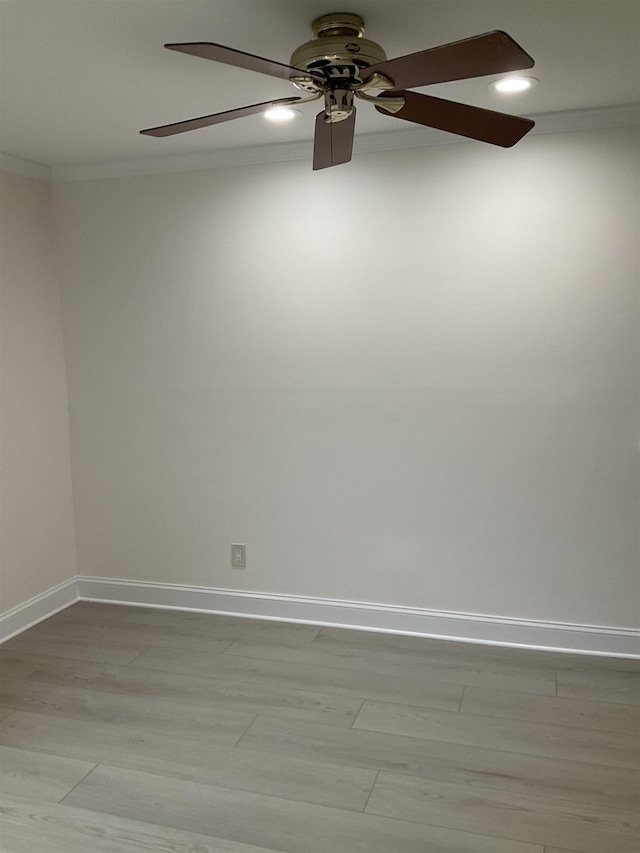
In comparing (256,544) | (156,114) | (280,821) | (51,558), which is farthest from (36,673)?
(156,114)

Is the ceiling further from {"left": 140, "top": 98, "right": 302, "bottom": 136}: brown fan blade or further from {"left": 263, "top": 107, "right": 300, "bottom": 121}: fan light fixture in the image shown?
{"left": 140, "top": 98, "right": 302, "bottom": 136}: brown fan blade

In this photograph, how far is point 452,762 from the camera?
2459 mm

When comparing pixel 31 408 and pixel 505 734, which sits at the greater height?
pixel 31 408

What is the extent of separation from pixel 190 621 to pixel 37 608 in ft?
2.45

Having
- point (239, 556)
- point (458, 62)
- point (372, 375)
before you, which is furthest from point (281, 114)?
point (239, 556)

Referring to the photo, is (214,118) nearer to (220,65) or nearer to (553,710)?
(220,65)

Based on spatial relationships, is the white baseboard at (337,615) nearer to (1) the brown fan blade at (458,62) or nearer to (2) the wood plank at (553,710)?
(2) the wood plank at (553,710)

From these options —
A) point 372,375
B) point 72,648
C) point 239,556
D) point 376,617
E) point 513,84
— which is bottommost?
point 72,648

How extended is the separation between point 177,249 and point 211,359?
536mm

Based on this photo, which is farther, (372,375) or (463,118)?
(372,375)

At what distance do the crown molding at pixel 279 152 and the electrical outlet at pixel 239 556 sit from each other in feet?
5.81

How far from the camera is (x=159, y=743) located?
261 centimetres

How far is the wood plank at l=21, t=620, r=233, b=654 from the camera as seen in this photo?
339 cm

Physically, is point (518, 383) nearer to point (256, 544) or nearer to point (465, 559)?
point (465, 559)
